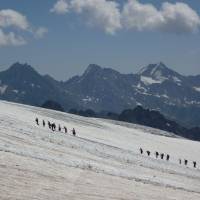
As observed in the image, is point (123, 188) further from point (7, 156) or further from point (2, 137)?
point (2, 137)

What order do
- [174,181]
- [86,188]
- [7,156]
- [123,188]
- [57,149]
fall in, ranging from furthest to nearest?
[57,149] < [174,181] < [7,156] < [123,188] < [86,188]

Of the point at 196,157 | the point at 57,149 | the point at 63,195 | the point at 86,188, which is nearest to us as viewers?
the point at 63,195

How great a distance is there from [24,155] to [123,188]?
40.8 feet

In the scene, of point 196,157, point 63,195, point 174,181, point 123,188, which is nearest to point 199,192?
point 174,181

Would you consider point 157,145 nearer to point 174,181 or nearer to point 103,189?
point 174,181

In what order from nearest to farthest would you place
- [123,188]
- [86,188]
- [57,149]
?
[86,188], [123,188], [57,149]

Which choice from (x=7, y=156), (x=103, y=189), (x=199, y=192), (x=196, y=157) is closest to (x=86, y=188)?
(x=103, y=189)

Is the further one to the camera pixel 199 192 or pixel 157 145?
pixel 157 145

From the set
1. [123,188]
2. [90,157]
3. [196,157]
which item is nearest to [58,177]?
[123,188]

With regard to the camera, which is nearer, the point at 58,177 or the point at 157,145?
the point at 58,177

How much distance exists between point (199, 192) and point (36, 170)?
18.4 metres

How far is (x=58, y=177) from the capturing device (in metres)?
47.3

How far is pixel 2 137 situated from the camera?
67.6 meters

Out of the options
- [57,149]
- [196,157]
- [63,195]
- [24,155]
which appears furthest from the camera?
[196,157]
